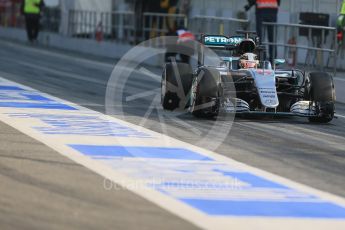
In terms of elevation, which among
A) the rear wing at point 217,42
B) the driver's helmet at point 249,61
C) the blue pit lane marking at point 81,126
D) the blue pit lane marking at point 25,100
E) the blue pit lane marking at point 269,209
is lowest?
the blue pit lane marking at point 25,100

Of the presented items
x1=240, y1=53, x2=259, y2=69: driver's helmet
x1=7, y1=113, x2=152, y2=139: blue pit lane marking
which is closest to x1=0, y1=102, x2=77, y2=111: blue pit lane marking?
x1=7, y1=113, x2=152, y2=139: blue pit lane marking

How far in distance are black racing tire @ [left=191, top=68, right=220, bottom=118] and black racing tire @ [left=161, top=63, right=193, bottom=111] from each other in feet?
2.49

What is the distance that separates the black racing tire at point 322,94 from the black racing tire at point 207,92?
1.35m

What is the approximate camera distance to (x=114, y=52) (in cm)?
3338

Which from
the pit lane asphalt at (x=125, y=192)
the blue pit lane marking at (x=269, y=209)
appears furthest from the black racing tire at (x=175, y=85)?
the blue pit lane marking at (x=269, y=209)

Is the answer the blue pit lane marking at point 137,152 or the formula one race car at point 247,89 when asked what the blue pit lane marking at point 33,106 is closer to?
the formula one race car at point 247,89

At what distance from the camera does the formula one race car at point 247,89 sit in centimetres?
1370

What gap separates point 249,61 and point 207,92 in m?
1.27

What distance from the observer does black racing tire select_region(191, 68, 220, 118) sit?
13633 millimetres

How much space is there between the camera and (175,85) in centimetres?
1475

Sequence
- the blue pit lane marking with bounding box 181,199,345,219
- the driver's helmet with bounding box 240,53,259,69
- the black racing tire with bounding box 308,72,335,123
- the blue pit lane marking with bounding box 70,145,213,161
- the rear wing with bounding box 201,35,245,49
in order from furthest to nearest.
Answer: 1. the rear wing with bounding box 201,35,245,49
2. the driver's helmet with bounding box 240,53,259,69
3. the black racing tire with bounding box 308,72,335,123
4. the blue pit lane marking with bounding box 70,145,213,161
5. the blue pit lane marking with bounding box 181,199,345,219

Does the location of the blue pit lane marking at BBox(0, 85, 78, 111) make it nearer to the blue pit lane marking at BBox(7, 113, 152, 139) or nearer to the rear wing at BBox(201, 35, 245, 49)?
the blue pit lane marking at BBox(7, 113, 152, 139)

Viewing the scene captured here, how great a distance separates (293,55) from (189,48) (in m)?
5.97

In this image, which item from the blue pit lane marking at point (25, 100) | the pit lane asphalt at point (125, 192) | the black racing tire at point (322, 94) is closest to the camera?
the pit lane asphalt at point (125, 192)
